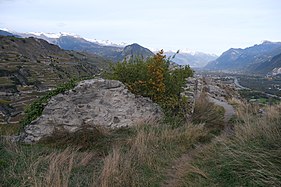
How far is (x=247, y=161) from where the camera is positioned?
15.5 feet

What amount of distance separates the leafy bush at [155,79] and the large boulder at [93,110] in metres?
0.44

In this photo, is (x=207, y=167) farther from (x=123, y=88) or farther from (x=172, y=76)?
(x=172, y=76)

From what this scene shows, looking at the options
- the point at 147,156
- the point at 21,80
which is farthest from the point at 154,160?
the point at 21,80

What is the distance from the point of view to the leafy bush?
10.7 metres

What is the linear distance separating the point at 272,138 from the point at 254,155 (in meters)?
0.65

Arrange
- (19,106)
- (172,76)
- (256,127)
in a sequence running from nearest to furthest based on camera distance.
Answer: (256,127) → (172,76) → (19,106)

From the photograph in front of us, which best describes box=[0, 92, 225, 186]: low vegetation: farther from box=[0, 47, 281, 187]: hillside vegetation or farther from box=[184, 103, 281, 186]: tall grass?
box=[184, 103, 281, 186]: tall grass

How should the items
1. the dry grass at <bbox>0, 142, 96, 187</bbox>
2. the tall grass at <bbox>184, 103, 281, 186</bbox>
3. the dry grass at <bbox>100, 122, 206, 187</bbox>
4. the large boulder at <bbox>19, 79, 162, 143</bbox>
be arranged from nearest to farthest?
the tall grass at <bbox>184, 103, 281, 186</bbox> < the dry grass at <bbox>0, 142, 96, 187</bbox> < the dry grass at <bbox>100, 122, 206, 187</bbox> < the large boulder at <bbox>19, 79, 162, 143</bbox>

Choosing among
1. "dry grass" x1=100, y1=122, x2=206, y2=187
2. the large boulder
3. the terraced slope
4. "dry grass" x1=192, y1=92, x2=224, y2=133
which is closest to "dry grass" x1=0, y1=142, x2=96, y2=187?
"dry grass" x1=100, y1=122, x2=206, y2=187

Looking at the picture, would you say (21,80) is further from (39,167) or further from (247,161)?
(247,161)

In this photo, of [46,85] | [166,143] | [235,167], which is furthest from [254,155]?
[46,85]

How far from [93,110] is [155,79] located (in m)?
2.67

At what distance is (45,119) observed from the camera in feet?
28.8

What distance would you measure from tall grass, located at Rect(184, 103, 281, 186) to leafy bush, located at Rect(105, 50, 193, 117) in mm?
4711
